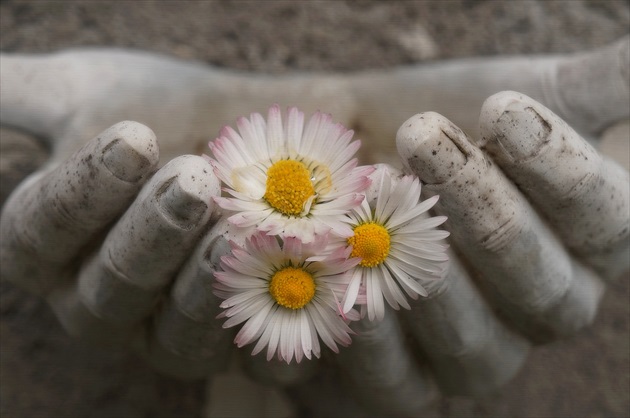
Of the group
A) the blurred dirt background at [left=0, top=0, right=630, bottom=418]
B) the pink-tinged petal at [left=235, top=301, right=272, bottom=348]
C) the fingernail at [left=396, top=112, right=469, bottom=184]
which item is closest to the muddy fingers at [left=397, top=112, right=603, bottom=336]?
the fingernail at [left=396, top=112, right=469, bottom=184]

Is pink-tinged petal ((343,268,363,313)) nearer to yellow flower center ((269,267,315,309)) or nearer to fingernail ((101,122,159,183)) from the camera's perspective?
yellow flower center ((269,267,315,309))

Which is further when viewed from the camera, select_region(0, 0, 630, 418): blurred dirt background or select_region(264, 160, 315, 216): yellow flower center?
select_region(0, 0, 630, 418): blurred dirt background

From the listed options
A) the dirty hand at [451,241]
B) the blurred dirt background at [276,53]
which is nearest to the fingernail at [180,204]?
the dirty hand at [451,241]

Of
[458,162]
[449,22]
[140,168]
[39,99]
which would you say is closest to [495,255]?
[458,162]

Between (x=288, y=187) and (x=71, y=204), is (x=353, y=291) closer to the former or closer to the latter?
(x=288, y=187)

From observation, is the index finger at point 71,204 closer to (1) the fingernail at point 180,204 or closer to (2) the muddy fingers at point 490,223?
(1) the fingernail at point 180,204

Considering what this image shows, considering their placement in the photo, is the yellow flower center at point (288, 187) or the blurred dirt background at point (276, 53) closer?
the yellow flower center at point (288, 187)
